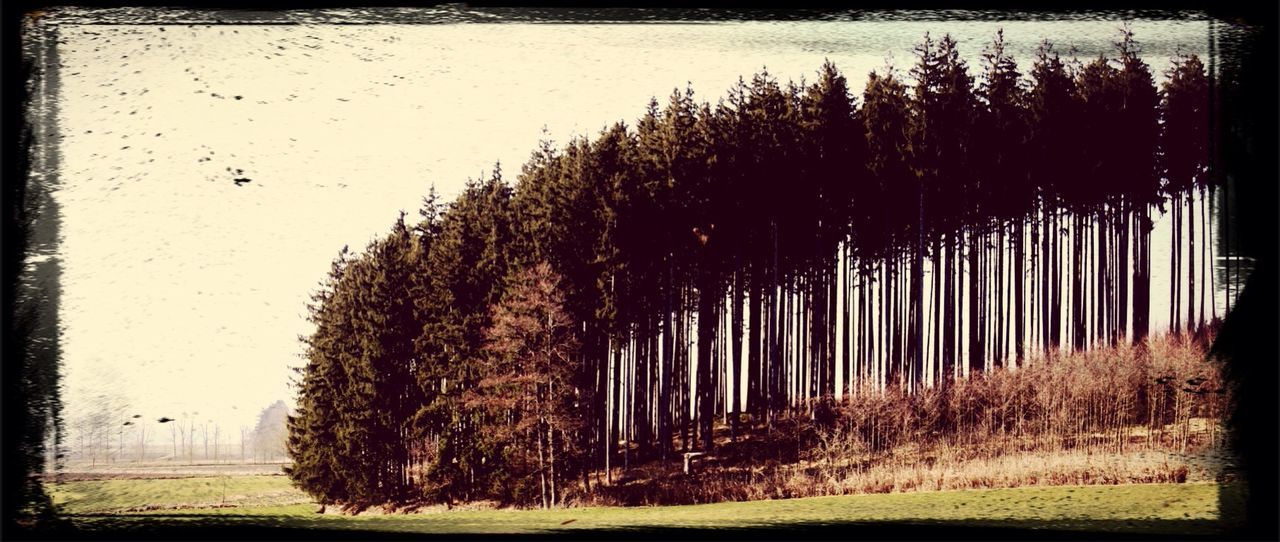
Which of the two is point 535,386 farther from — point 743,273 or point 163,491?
point 163,491

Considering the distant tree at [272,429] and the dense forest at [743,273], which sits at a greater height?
the dense forest at [743,273]

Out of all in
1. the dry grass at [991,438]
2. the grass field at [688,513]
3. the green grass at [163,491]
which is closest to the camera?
the grass field at [688,513]

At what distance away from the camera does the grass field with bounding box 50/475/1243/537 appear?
32.3 feet

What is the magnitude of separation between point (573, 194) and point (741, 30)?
232cm

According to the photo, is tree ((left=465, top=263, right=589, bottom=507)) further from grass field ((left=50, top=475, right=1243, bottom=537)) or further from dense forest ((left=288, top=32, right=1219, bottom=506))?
grass field ((left=50, top=475, right=1243, bottom=537))

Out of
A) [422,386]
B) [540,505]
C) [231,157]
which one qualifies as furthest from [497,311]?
[231,157]

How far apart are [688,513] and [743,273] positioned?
251cm

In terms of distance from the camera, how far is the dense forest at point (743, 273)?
34.1 feet

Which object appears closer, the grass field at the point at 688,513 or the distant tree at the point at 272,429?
the grass field at the point at 688,513

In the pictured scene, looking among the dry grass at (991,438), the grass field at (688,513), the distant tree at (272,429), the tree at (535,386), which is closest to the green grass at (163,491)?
the grass field at (688,513)

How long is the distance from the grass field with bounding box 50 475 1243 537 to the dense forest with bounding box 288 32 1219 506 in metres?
0.32

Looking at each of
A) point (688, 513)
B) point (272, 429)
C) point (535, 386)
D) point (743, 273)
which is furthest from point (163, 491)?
point (743, 273)

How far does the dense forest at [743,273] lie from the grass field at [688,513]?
317mm

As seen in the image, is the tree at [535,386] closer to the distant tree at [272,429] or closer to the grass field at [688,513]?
the grass field at [688,513]
